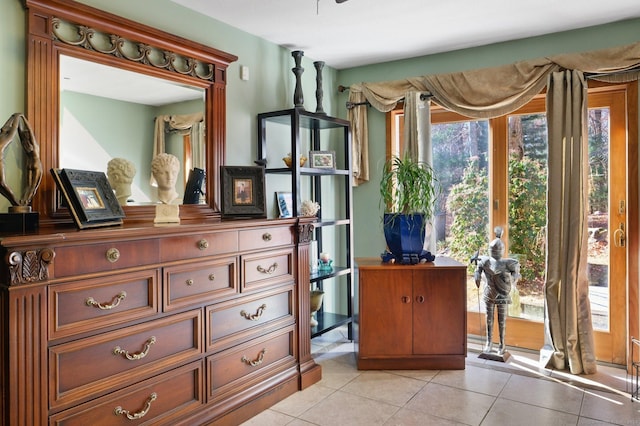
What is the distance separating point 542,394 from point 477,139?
1.97 m

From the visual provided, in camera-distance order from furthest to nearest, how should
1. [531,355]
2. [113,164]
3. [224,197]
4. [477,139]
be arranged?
[477,139] → [531,355] → [224,197] → [113,164]

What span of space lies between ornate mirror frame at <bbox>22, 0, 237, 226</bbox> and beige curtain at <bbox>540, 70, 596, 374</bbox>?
7.57 feet

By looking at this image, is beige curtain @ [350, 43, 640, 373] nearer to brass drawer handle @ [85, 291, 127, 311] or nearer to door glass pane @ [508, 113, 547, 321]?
door glass pane @ [508, 113, 547, 321]

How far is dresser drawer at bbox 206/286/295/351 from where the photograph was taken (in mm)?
2387

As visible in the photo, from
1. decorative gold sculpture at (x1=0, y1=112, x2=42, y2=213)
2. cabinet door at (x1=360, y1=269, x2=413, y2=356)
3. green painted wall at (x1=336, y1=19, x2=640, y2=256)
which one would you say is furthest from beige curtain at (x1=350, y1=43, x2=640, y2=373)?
decorative gold sculpture at (x1=0, y1=112, x2=42, y2=213)

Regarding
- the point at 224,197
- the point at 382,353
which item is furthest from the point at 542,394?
the point at 224,197

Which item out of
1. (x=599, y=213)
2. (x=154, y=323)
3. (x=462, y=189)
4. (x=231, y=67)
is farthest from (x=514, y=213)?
(x=154, y=323)

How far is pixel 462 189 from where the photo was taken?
3834 millimetres

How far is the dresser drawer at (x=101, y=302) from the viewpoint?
1.74m

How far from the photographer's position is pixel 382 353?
3182mm

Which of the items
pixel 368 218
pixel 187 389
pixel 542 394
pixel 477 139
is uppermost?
pixel 477 139

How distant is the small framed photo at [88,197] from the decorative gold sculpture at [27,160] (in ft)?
0.32

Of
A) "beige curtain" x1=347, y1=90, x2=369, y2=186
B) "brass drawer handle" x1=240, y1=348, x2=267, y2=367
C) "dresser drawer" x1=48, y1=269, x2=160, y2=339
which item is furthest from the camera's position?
"beige curtain" x1=347, y1=90, x2=369, y2=186

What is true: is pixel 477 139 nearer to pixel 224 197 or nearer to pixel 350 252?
pixel 350 252
